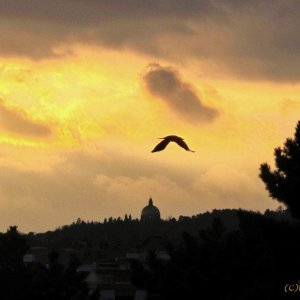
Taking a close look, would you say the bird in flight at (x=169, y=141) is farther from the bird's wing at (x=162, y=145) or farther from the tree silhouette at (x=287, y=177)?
the tree silhouette at (x=287, y=177)

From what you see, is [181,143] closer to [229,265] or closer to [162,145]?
[162,145]

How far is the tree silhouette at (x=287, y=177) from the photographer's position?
2350 inches

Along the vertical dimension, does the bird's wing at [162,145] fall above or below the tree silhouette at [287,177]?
below

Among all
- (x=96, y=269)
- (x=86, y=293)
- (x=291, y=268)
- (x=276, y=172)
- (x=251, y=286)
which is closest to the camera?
(x=291, y=268)

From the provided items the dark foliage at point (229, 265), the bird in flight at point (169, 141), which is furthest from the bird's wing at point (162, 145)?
the dark foliage at point (229, 265)

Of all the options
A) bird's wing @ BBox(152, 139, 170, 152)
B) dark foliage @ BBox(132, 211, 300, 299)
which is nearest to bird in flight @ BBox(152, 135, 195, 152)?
bird's wing @ BBox(152, 139, 170, 152)

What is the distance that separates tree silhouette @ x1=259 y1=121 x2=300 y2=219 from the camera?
59.7 m

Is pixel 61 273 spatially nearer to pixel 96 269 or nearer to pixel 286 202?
Answer: pixel 286 202

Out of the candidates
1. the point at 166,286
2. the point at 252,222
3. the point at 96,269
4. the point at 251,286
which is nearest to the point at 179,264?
the point at 166,286

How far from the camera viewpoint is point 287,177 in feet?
198

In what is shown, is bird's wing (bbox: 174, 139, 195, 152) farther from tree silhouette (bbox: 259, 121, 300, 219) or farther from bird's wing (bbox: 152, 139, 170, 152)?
tree silhouette (bbox: 259, 121, 300, 219)

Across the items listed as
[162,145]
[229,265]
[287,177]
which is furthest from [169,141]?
[229,265]

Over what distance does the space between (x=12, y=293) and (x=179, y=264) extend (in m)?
11.5

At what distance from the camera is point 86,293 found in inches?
3408
